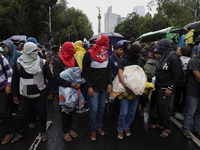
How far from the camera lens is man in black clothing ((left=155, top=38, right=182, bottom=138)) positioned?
319cm

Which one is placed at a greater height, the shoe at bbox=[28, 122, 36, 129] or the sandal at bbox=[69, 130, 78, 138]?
the sandal at bbox=[69, 130, 78, 138]

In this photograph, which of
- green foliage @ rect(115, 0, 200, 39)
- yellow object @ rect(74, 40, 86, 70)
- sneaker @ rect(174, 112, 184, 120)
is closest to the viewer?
sneaker @ rect(174, 112, 184, 120)

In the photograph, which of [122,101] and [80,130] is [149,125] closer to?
[122,101]

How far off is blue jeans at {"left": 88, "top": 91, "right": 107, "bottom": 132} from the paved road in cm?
→ 33

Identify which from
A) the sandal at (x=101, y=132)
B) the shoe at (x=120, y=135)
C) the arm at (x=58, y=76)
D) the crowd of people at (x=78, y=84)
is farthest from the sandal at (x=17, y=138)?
the shoe at (x=120, y=135)

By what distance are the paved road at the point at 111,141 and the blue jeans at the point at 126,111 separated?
0.96 feet

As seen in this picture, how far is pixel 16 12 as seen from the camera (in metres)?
30.0

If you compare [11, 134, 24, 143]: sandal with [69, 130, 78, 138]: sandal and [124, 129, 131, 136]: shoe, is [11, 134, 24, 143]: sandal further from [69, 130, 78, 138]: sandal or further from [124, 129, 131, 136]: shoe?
[124, 129, 131, 136]: shoe

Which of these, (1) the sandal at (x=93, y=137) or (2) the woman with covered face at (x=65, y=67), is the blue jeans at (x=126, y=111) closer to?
(1) the sandal at (x=93, y=137)

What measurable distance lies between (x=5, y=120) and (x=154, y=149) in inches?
119

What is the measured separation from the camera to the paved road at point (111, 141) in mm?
3082

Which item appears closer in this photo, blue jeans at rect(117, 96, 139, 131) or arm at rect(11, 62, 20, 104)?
arm at rect(11, 62, 20, 104)

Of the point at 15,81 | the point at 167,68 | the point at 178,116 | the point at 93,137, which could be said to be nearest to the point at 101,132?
the point at 93,137

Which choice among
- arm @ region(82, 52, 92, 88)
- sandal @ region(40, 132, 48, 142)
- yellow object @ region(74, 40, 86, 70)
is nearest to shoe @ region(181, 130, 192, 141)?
arm @ region(82, 52, 92, 88)
